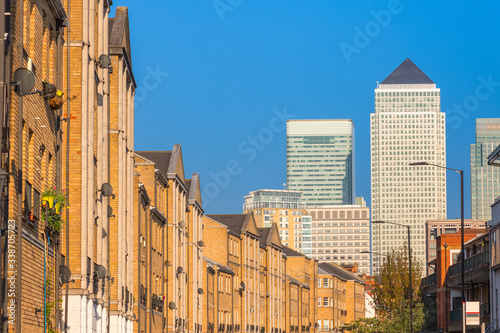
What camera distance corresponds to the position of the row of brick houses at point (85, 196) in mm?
19281

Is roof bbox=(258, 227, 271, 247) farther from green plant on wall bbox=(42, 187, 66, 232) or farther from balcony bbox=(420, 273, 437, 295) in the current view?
green plant on wall bbox=(42, 187, 66, 232)

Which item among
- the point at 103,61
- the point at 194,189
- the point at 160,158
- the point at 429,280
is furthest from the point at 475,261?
the point at 103,61

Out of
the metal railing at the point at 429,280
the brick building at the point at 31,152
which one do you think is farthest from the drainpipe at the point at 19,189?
the metal railing at the point at 429,280

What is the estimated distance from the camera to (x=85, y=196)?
31000 mm

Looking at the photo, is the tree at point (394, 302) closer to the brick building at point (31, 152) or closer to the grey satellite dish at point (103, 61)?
the grey satellite dish at point (103, 61)

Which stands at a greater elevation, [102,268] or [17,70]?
[17,70]

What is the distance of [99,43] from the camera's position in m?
35.3

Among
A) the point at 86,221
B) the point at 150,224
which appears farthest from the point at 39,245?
the point at 150,224

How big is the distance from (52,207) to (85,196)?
8086 mm

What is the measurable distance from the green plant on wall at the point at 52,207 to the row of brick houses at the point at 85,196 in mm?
49

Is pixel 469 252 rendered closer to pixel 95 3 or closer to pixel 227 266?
pixel 227 266

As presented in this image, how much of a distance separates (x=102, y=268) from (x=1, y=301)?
15181 mm

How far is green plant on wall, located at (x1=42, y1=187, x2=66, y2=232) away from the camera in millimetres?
22500

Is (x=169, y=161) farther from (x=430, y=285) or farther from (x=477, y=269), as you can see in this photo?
(x=430, y=285)
